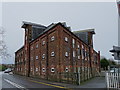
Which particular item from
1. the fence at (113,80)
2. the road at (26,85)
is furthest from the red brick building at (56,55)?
the fence at (113,80)

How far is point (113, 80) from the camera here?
1053cm

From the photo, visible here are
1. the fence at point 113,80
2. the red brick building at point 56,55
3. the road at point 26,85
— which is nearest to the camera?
the fence at point 113,80

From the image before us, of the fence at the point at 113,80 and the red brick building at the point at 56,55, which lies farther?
the red brick building at the point at 56,55

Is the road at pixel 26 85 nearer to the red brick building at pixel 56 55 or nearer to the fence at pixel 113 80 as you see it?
the red brick building at pixel 56 55

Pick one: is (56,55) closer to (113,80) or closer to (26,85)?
(26,85)

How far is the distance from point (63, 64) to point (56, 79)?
234 centimetres

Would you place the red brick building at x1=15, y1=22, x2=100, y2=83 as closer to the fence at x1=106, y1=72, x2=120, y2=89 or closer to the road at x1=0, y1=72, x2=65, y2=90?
the road at x1=0, y1=72, x2=65, y2=90

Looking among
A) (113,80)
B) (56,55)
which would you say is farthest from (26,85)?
(113,80)

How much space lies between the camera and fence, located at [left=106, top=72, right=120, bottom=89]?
10.4 metres

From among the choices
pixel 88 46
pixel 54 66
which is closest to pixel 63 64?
pixel 54 66

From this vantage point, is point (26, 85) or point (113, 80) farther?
point (26, 85)

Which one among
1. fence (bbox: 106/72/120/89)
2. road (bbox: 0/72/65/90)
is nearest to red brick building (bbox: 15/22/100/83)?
road (bbox: 0/72/65/90)

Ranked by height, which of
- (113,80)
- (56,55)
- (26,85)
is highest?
(56,55)

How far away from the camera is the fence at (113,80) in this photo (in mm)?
10368
